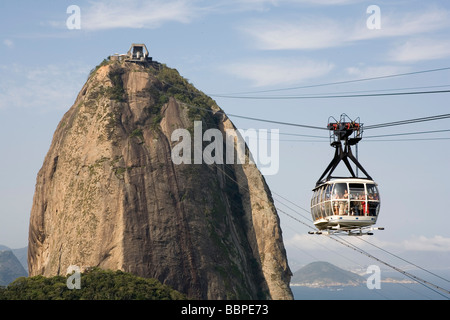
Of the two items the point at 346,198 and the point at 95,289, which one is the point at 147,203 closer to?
the point at 95,289

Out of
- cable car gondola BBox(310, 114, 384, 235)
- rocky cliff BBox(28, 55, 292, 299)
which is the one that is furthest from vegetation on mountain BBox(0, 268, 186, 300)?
cable car gondola BBox(310, 114, 384, 235)

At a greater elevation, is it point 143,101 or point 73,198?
point 143,101

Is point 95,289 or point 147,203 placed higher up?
point 147,203

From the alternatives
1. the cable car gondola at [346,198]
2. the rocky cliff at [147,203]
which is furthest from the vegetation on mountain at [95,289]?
the cable car gondola at [346,198]

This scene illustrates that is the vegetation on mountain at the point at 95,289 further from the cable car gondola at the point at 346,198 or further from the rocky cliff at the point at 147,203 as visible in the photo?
the cable car gondola at the point at 346,198

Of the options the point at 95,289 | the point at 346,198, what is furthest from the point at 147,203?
the point at 346,198

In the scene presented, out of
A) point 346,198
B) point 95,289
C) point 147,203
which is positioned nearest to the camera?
point 346,198
